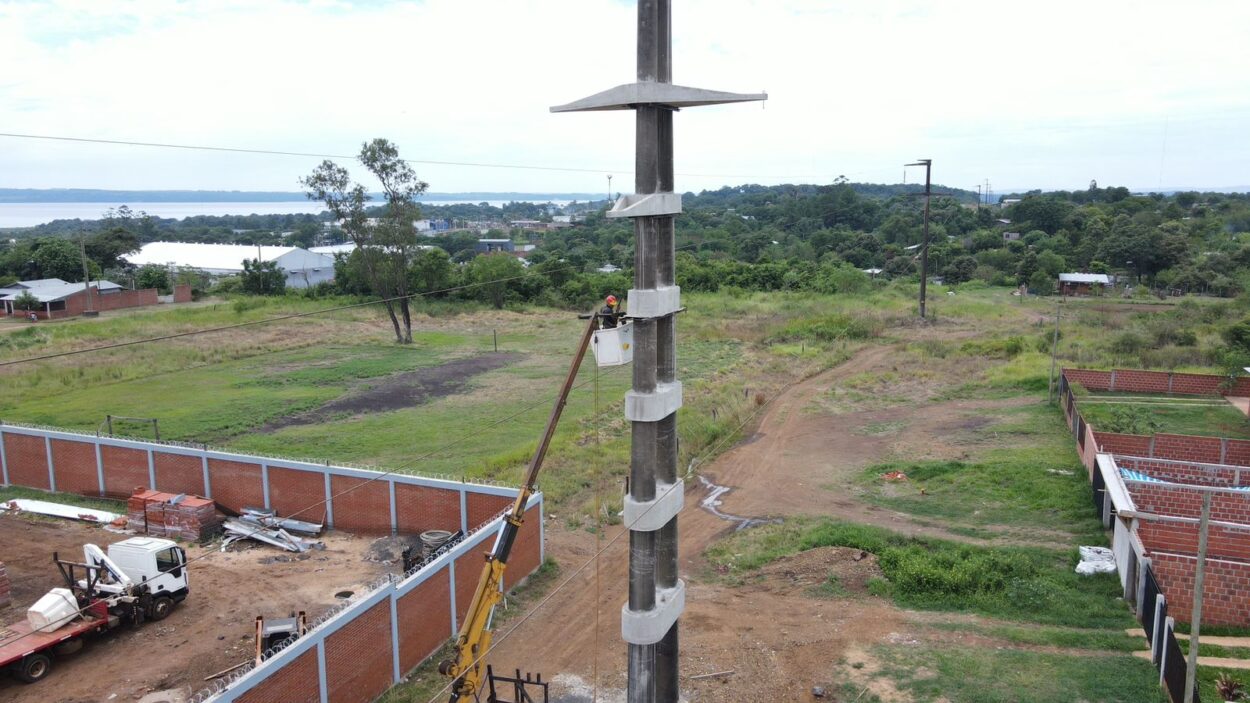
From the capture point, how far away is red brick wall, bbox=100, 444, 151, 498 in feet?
73.0

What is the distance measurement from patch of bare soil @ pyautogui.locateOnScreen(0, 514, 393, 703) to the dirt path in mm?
4514

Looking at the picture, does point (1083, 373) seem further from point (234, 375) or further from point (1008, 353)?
point (234, 375)

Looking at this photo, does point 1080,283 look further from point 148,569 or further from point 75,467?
point 148,569

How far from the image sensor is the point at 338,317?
59281mm

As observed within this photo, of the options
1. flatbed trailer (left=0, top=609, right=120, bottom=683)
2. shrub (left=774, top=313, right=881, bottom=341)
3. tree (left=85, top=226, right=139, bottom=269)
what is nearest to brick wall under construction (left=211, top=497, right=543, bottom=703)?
flatbed trailer (left=0, top=609, right=120, bottom=683)

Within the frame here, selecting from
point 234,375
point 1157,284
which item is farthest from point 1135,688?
point 1157,284

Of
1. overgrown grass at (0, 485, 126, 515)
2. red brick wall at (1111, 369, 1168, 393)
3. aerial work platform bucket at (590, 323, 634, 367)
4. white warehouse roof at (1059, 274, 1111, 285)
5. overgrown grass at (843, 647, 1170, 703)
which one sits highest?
aerial work platform bucket at (590, 323, 634, 367)

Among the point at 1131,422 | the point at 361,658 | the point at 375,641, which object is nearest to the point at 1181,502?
the point at 1131,422

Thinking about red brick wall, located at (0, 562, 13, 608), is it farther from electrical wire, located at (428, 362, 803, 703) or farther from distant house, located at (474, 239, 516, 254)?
distant house, located at (474, 239, 516, 254)

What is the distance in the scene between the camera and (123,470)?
2261cm

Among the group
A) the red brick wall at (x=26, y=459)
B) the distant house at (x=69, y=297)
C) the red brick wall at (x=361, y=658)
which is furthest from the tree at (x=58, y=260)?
the red brick wall at (x=361, y=658)

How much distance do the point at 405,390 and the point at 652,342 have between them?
96.8 feet

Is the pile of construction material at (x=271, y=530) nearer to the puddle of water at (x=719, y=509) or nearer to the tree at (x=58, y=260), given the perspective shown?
the puddle of water at (x=719, y=509)

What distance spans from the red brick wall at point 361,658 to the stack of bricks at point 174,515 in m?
9.13
